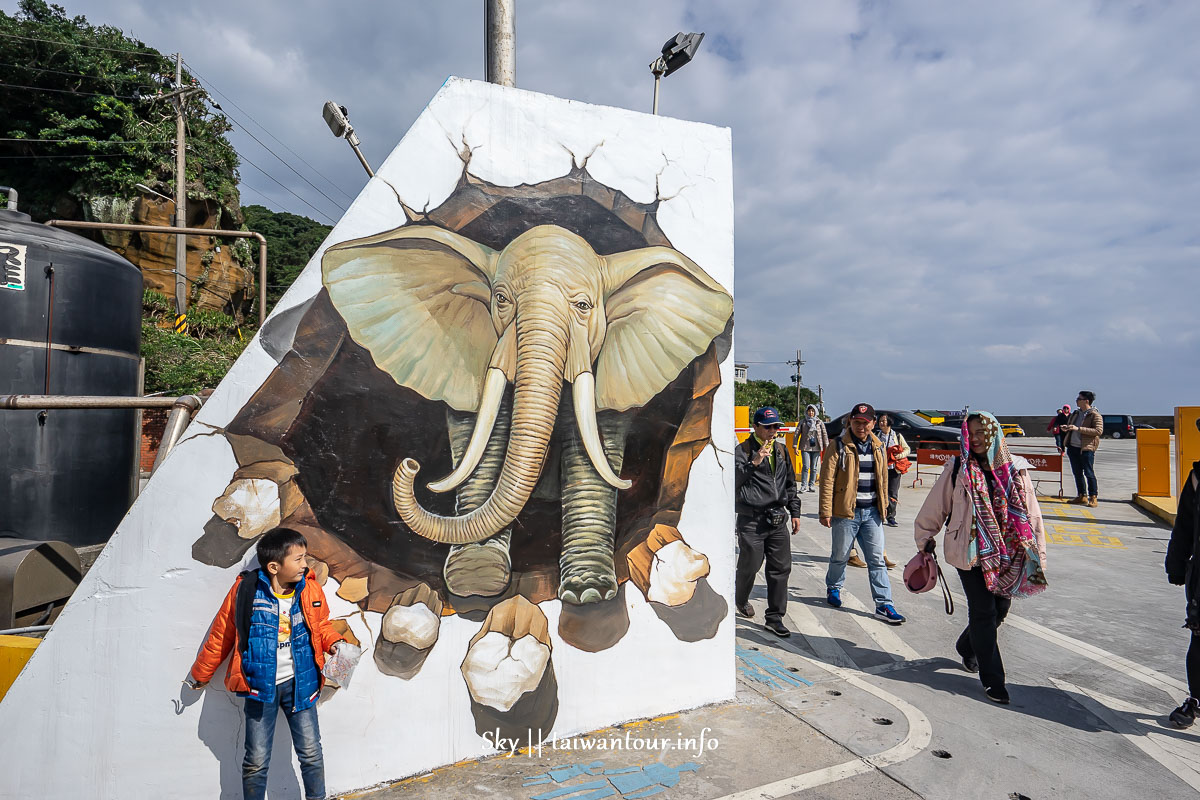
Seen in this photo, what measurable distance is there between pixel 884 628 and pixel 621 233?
3.99m

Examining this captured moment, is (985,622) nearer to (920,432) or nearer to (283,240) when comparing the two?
(920,432)

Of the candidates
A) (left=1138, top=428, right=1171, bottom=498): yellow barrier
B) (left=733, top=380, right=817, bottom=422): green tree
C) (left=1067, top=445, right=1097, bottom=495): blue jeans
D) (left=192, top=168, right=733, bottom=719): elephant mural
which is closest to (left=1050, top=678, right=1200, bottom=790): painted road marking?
(left=192, top=168, right=733, bottom=719): elephant mural

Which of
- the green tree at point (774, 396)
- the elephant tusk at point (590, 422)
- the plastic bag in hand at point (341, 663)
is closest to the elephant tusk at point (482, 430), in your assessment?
the elephant tusk at point (590, 422)

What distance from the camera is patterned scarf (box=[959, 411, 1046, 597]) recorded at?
3.97 meters

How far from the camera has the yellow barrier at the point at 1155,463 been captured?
1120cm

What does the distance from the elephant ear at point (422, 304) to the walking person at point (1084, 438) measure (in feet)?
35.7

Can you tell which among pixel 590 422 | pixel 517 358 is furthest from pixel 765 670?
pixel 517 358

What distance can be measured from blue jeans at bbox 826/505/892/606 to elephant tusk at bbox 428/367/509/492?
3.66 meters

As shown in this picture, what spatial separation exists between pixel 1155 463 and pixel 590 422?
12628mm

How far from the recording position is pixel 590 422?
3.73 metres

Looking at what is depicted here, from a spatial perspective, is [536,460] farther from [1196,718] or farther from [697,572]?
[1196,718]

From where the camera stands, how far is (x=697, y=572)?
397 cm

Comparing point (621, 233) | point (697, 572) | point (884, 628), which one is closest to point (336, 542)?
point (697, 572)

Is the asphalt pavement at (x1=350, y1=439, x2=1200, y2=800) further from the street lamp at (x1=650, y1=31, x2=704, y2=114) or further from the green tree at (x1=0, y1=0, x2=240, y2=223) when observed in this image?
the green tree at (x1=0, y1=0, x2=240, y2=223)
